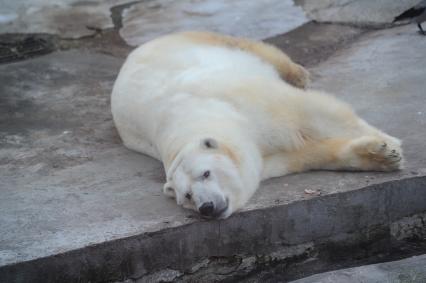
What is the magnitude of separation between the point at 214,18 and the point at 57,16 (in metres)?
1.52

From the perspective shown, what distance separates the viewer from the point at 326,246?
10.2 ft

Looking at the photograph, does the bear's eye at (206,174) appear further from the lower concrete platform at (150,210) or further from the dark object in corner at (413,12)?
the dark object in corner at (413,12)

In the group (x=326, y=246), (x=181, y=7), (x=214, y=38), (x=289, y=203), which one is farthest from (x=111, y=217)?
(x=181, y=7)

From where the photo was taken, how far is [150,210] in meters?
3.03

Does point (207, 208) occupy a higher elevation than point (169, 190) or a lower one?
higher

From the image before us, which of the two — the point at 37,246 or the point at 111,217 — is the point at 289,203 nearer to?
the point at 111,217

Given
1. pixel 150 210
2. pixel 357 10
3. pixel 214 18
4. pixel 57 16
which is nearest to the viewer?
pixel 150 210

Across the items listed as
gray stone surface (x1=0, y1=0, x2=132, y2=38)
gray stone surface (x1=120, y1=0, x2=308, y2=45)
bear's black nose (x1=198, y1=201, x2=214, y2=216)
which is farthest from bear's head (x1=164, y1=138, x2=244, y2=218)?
gray stone surface (x1=0, y1=0, x2=132, y2=38)

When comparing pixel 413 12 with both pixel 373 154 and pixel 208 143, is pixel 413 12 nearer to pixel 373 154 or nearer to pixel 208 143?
pixel 373 154

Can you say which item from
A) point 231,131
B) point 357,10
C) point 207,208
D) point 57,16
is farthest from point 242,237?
point 57,16

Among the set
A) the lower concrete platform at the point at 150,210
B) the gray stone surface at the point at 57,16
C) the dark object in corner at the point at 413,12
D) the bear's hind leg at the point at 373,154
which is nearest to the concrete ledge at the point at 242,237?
the lower concrete platform at the point at 150,210

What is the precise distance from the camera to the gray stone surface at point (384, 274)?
8.35ft

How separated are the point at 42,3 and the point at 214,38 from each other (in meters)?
2.97

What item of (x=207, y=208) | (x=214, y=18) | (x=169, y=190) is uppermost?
(x=207, y=208)
